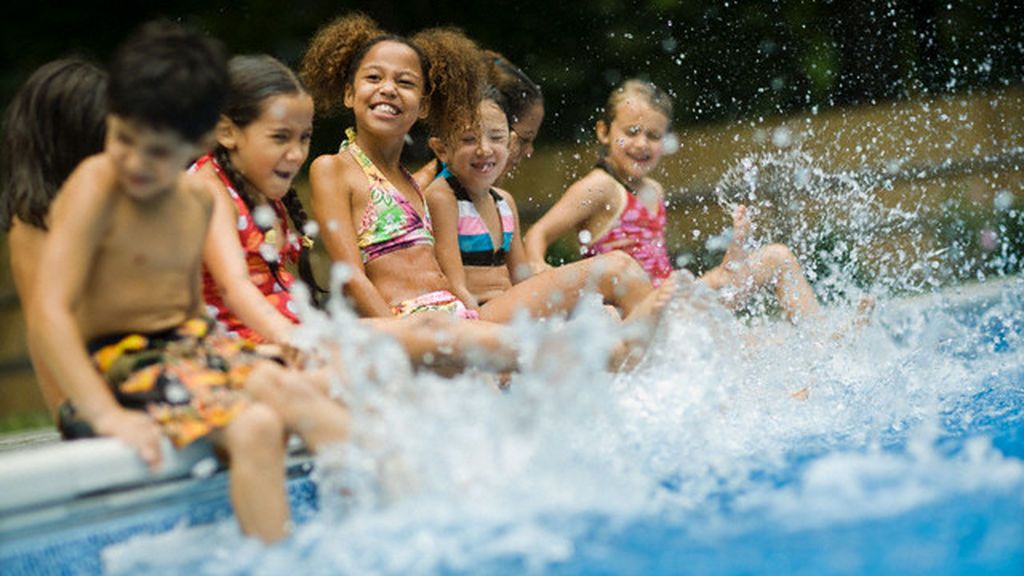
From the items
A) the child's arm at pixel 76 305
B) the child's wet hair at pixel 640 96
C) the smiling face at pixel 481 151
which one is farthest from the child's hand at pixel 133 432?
the child's wet hair at pixel 640 96

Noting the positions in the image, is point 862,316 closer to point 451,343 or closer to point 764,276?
point 764,276

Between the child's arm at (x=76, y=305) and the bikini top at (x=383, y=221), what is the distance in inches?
57.0

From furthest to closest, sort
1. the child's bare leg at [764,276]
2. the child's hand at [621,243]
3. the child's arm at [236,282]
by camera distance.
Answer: the child's hand at [621,243] < the child's bare leg at [764,276] < the child's arm at [236,282]

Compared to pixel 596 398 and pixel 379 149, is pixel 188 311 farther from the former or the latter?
pixel 379 149

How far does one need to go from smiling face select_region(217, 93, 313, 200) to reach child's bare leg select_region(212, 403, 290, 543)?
3.59 ft

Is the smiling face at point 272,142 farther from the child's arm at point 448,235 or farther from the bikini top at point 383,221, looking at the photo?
the child's arm at point 448,235

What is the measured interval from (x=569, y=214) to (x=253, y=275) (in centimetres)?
181

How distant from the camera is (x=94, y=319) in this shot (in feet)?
9.05

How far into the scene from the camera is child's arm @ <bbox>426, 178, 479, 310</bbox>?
14.0 feet

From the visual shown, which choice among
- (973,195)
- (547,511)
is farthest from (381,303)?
(973,195)

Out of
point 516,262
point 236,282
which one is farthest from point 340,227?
point 516,262

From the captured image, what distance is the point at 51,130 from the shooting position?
3.15 meters

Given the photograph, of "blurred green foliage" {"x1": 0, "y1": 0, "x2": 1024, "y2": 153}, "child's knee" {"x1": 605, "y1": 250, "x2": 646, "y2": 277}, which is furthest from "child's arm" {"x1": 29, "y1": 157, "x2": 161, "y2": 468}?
"blurred green foliage" {"x1": 0, "y1": 0, "x2": 1024, "y2": 153}

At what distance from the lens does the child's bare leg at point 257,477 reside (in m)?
2.58
